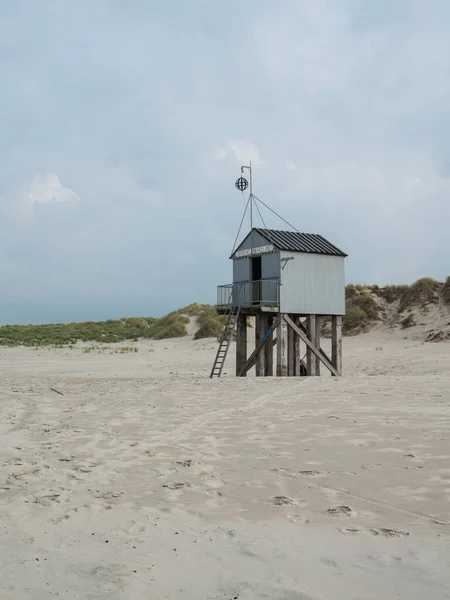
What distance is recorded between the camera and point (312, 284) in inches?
834

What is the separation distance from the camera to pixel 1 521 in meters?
5.25

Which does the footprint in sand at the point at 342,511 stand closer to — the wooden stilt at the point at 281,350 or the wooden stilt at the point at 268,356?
the wooden stilt at the point at 281,350

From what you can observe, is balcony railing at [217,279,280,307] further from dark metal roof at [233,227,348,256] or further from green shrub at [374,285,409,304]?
green shrub at [374,285,409,304]

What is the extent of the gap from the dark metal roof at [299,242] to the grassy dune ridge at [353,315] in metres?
13.8

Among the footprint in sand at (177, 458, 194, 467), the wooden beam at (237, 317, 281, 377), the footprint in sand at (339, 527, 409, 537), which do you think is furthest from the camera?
the wooden beam at (237, 317, 281, 377)

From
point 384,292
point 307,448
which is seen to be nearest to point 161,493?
point 307,448

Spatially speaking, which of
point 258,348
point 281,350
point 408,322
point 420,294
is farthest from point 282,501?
point 420,294

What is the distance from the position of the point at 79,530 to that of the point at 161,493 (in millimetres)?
1195

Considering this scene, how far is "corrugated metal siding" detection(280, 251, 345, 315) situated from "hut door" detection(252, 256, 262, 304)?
1207 millimetres

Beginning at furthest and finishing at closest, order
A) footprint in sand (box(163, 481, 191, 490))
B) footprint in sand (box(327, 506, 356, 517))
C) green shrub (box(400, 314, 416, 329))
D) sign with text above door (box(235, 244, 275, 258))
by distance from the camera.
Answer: green shrub (box(400, 314, 416, 329))
sign with text above door (box(235, 244, 275, 258))
footprint in sand (box(163, 481, 191, 490))
footprint in sand (box(327, 506, 356, 517))

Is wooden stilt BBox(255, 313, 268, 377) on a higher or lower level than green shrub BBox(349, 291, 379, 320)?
lower

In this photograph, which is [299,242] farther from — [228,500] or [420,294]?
[420,294]

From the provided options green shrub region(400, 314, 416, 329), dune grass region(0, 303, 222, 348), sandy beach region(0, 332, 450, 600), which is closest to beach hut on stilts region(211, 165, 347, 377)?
sandy beach region(0, 332, 450, 600)

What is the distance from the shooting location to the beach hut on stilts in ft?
67.0
